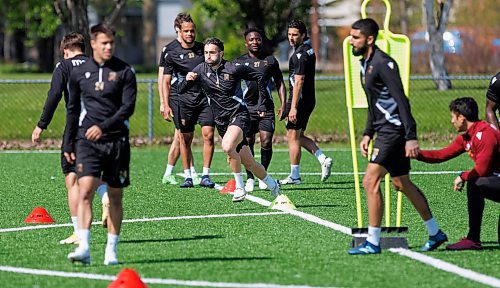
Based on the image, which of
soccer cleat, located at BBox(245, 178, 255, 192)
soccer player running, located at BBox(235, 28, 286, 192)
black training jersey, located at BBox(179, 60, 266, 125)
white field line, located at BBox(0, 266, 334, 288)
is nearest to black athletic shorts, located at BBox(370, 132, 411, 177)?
white field line, located at BBox(0, 266, 334, 288)

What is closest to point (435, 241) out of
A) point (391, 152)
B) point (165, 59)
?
point (391, 152)

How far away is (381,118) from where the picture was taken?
952 centimetres

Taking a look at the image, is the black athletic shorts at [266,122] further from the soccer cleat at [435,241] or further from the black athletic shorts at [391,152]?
the black athletic shorts at [391,152]

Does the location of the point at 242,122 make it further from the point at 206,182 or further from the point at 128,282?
the point at 128,282

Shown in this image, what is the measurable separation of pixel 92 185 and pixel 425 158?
279cm

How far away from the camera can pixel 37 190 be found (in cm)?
1539

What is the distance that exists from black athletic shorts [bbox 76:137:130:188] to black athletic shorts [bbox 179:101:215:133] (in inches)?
239

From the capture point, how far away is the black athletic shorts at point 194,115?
15.4 meters

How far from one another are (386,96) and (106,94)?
2.24 meters

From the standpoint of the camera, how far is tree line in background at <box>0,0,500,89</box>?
31500 millimetres

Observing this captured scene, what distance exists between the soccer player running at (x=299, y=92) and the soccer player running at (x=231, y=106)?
1.48m

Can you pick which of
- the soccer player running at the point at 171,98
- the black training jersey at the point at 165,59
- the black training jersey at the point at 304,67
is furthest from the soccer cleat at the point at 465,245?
the black training jersey at the point at 165,59

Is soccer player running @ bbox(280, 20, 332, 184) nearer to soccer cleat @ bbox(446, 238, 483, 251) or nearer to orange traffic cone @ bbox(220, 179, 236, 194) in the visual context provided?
orange traffic cone @ bbox(220, 179, 236, 194)

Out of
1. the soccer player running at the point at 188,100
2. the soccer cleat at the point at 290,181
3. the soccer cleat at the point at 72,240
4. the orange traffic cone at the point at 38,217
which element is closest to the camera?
the soccer cleat at the point at 72,240
